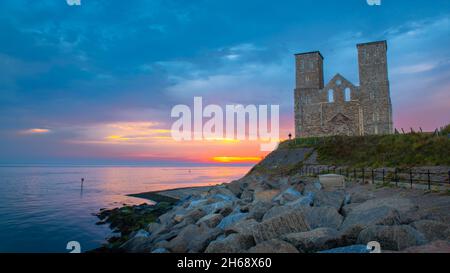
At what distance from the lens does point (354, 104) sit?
1794 inches

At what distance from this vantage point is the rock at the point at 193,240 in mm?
6723

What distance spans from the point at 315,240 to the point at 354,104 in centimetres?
4584

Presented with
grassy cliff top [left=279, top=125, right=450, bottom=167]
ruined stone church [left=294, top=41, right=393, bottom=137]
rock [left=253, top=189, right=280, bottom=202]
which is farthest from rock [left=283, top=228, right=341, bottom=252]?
ruined stone church [left=294, top=41, right=393, bottom=137]

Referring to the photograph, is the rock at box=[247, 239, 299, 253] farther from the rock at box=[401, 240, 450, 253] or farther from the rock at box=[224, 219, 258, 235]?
the rock at box=[401, 240, 450, 253]

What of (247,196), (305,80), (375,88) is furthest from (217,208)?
(305,80)

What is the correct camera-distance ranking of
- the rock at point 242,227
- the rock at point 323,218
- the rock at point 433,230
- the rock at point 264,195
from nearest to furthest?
the rock at point 433,230, the rock at point 242,227, the rock at point 323,218, the rock at point 264,195

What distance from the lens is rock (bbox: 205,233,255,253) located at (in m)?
5.41

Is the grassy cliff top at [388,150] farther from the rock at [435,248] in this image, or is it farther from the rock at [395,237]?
the rock at [435,248]

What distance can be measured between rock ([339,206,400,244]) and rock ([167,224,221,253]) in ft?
10.1

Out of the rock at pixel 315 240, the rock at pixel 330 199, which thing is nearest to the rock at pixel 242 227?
the rock at pixel 315 240

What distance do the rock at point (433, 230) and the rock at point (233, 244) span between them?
3037 mm

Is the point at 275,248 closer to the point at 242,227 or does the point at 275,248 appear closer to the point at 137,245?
the point at 242,227
